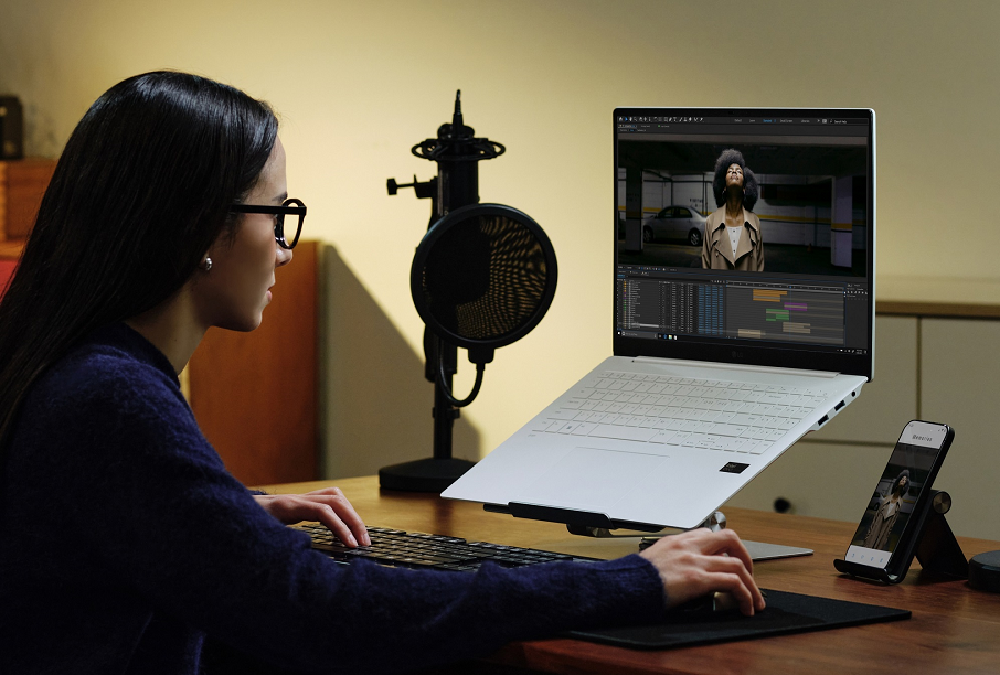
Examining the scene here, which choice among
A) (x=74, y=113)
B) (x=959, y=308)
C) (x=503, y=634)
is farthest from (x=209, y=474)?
(x=74, y=113)

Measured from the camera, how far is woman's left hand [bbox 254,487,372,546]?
4.27ft

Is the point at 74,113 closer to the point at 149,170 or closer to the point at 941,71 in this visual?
the point at 941,71

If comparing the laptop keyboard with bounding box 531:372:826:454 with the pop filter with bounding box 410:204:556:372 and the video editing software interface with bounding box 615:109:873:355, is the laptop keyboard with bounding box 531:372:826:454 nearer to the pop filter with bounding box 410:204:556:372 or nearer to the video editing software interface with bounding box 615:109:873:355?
the video editing software interface with bounding box 615:109:873:355

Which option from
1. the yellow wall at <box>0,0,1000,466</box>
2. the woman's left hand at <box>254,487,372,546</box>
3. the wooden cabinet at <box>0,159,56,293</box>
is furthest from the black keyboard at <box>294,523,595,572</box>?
the wooden cabinet at <box>0,159,56,293</box>

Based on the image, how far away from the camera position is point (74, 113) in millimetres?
3660

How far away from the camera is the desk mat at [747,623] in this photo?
98 centimetres

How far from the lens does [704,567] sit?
1.04 m

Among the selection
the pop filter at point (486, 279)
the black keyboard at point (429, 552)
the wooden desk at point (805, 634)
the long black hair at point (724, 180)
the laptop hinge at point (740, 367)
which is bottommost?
the wooden desk at point (805, 634)

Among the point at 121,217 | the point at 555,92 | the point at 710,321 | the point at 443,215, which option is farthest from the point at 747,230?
the point at 555,92

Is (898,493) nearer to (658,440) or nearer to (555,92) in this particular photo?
(658,440)

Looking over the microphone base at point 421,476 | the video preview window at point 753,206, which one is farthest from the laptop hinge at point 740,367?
the microphone base at point 421,476

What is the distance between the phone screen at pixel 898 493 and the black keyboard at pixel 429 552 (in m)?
0.31

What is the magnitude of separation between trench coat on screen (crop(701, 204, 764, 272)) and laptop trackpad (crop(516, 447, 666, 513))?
0.29m

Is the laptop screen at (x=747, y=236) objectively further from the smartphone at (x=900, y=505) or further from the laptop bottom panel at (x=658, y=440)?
the smartphone at (x=900, y=505)
